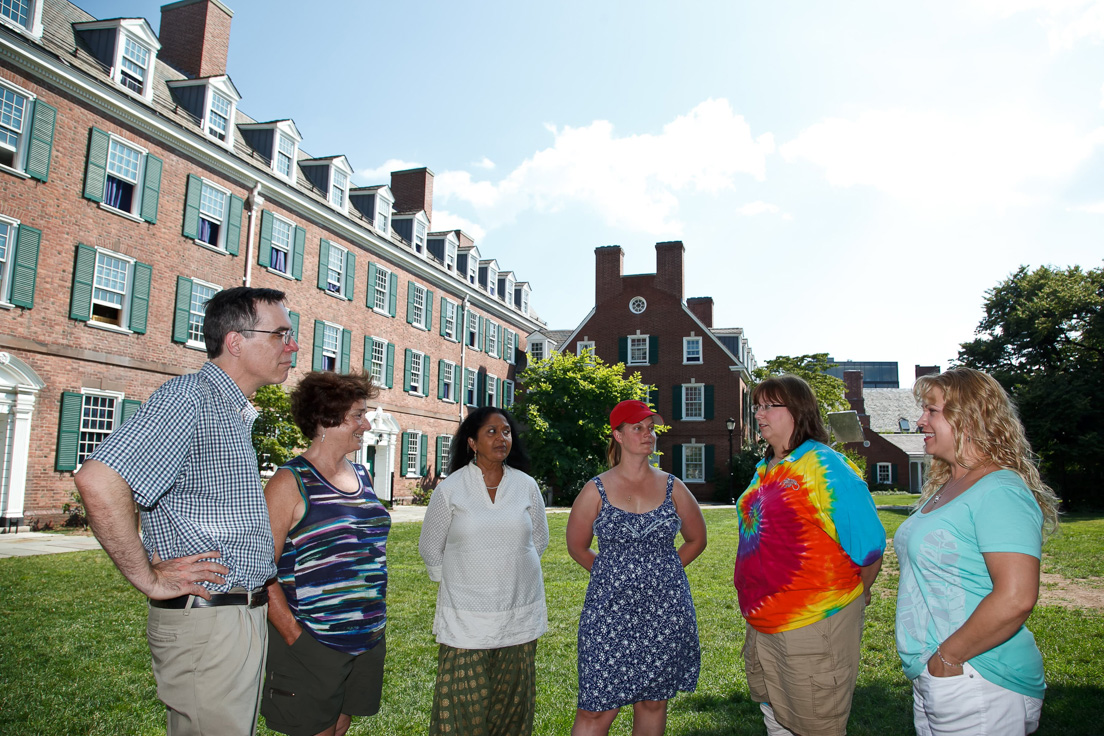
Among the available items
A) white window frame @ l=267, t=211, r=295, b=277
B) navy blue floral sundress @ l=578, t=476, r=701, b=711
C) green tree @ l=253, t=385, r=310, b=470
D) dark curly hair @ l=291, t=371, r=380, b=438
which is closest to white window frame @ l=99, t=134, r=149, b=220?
white window frame @ l=267, t=211, r=295, b=277

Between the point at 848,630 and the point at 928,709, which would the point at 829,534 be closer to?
the point at 848,630

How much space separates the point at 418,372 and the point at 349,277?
5.71 metres

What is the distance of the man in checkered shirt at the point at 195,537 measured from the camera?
7.00ft

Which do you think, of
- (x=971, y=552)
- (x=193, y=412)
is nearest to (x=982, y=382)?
(x=971, y=552)

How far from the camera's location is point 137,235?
54.8ft

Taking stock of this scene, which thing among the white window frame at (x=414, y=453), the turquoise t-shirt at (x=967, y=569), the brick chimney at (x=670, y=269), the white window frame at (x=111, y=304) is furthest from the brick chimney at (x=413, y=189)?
the turquoise t-shirt at (x=967, y=569)

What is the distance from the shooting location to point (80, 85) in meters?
15.3

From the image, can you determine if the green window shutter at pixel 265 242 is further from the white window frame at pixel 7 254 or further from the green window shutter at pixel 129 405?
the white window frame at pixel 7 254

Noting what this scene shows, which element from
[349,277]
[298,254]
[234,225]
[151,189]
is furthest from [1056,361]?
[151,189]

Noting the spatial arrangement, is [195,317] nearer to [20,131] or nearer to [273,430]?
[273,430]

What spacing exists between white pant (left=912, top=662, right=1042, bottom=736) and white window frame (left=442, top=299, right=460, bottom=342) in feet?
95.2

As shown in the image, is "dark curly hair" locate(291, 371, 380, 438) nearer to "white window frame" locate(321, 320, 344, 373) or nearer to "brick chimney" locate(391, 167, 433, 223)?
"white window frame" locate(321, 320, 344, 373)

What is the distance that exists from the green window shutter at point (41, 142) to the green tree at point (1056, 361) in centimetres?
3383

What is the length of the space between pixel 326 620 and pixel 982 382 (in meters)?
2.81
